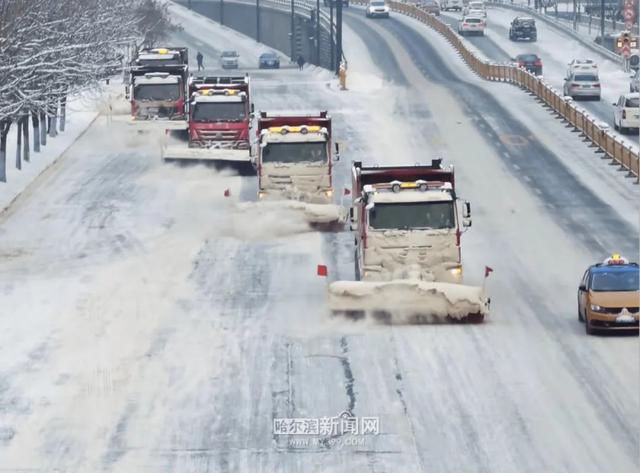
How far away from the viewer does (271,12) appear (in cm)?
16438

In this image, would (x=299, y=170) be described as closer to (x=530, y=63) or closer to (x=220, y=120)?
(x=220, y=120)

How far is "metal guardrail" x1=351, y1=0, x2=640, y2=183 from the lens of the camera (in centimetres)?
5494

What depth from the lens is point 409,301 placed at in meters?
31.0

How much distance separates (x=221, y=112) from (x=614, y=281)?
2488cm

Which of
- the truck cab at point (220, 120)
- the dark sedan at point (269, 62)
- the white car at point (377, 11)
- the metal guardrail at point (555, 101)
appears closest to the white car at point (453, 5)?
the white car at point (377, 11)

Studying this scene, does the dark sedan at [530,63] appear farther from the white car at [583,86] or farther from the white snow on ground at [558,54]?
the white car at [583,86]

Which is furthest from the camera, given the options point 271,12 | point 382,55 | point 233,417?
point 271,12

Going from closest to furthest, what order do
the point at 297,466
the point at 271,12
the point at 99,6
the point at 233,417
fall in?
1. the point at 297,466
2. the point at 233,417
3. the point at 99,6
4. the point at 271,12

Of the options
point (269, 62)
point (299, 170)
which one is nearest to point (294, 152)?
point (299, 170)

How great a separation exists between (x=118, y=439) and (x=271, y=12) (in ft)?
471

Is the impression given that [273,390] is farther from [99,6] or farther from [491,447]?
[99,6]

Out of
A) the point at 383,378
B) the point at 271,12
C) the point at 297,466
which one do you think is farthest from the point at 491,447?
the point at 271,12

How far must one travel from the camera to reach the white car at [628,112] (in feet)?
209

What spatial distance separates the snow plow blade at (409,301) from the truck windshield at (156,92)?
29.9 m
